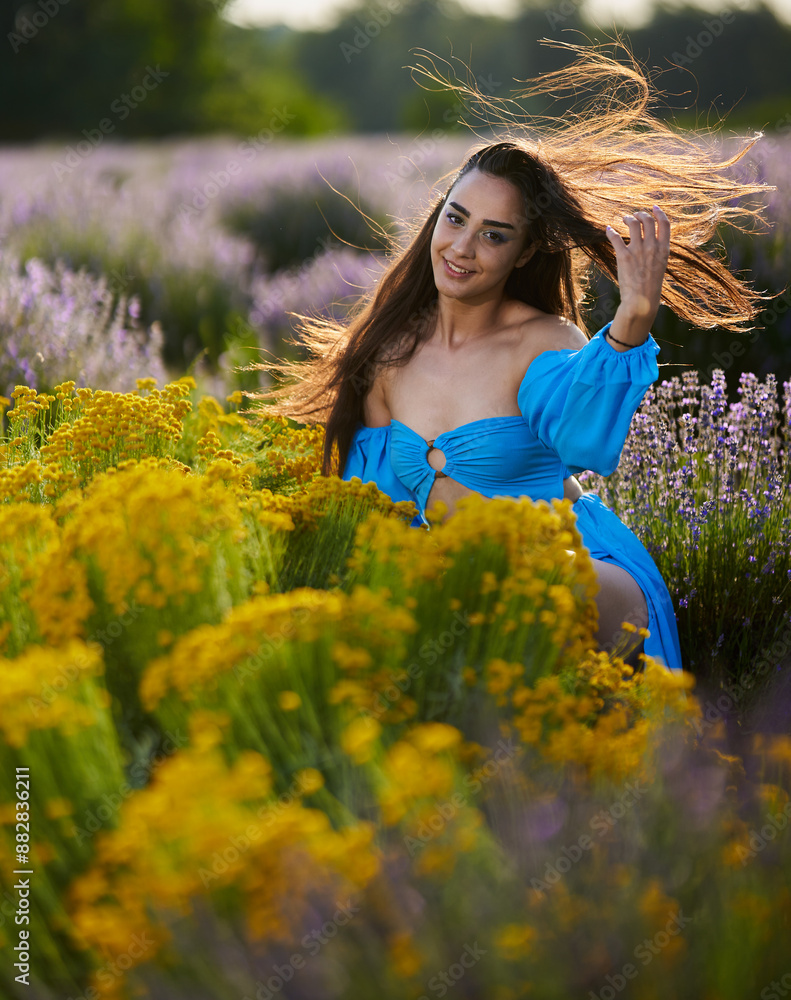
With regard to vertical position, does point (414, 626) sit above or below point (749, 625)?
above

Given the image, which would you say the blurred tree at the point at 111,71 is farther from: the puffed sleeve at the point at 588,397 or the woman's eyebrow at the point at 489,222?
the puffed sleeve at the point at 588,397

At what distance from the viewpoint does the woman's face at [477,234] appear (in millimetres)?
2555

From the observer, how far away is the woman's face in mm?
2555

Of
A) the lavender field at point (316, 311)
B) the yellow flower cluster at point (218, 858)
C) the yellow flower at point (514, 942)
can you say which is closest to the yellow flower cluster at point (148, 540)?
the yellow flower cluster at point (218, 858)

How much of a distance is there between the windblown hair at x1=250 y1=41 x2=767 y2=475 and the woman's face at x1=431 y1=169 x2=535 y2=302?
47 mm

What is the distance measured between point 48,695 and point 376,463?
1669 mm

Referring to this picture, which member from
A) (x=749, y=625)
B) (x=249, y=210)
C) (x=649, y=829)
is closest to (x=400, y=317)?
(x=749, y=625)

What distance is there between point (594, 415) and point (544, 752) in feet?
3.97

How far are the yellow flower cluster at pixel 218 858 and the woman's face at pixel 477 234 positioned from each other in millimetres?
1868

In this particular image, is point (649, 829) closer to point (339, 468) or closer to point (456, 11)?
point (339, 468)

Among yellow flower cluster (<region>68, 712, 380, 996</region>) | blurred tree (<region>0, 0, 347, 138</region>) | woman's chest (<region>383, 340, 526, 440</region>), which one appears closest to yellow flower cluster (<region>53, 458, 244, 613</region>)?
yellow flower cluster (<region>68, 712, 380, 996</region>)

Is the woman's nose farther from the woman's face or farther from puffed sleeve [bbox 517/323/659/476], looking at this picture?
puffed sleeve [bbox 517/323/659/476]

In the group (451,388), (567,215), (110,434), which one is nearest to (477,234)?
(567,215)

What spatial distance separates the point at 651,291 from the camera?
2230 mm
